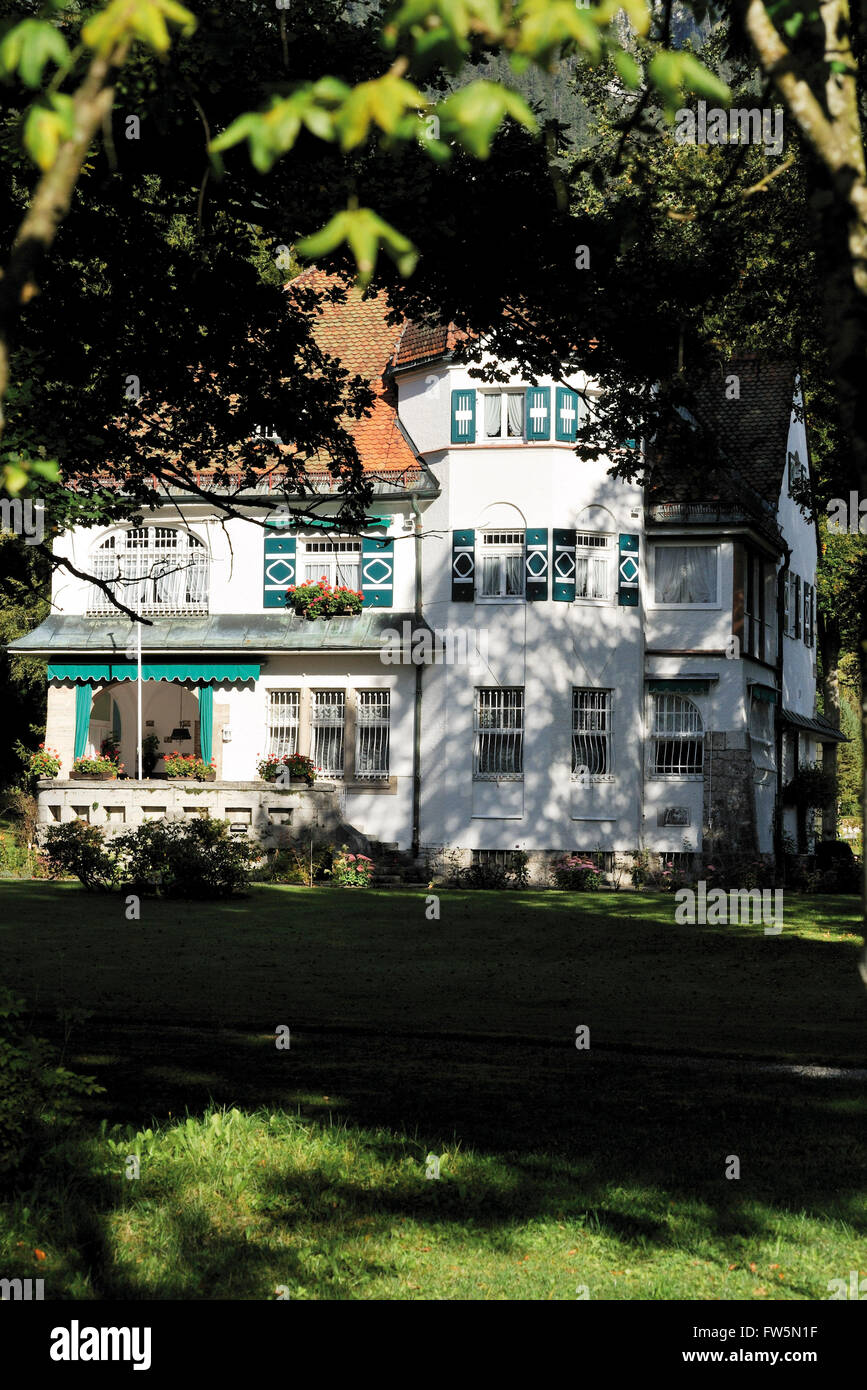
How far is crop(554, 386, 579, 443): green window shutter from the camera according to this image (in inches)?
1185

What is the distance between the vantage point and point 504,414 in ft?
100

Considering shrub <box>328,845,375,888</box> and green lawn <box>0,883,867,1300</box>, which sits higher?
shrub <box>328,845,375,888</box>

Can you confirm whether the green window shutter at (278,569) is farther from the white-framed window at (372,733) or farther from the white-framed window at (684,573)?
the white-framed window at (684,573)

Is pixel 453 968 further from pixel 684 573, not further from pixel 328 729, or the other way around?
pixel 684 573

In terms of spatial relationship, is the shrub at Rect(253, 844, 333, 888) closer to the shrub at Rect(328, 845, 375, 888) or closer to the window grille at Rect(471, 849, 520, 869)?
the shrub at Rect(328, 845, 375, 888)

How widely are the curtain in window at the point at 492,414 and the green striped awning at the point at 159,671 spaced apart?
273 inches

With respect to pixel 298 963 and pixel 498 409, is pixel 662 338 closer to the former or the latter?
pixel 298 963

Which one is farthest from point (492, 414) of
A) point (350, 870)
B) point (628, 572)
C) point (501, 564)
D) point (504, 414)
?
point (350, 870)

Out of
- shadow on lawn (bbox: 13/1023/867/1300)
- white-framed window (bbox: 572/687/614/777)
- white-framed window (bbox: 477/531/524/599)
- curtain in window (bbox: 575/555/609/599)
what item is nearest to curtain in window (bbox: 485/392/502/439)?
white-framed window (bbox: 477/531/524/599)

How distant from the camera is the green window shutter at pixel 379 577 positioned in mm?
31500

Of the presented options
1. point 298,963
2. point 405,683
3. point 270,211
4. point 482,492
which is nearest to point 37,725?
point 405,683

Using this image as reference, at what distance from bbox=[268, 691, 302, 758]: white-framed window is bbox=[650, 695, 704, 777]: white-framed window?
7571 mm

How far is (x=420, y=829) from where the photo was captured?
101ft

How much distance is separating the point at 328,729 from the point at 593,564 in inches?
260
